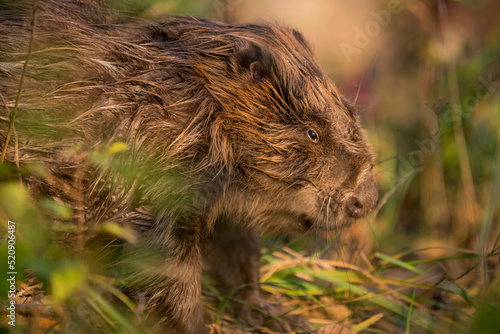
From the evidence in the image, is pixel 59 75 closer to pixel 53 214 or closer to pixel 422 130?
pixel 53 214

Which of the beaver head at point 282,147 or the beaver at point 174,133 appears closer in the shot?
the beaver at point 174,133

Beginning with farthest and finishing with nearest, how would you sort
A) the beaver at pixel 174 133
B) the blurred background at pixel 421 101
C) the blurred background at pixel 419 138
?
the blurred background at pixel 421 101 → the blurred background at pixel 419 138 → the beaver at pixel 174 133

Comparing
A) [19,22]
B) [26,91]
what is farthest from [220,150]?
[19,22]

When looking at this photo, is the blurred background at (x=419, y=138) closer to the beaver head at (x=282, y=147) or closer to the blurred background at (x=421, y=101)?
the blurred background at (x=421, y=101)

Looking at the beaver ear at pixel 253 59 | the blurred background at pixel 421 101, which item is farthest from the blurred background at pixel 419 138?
the beaver ear at pixel 253 59

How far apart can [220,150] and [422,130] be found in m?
3.14

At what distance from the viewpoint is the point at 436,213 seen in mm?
4570

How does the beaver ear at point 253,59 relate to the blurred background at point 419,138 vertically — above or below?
above

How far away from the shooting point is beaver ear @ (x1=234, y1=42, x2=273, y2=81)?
2416 mm

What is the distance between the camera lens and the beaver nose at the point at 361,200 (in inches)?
95.9

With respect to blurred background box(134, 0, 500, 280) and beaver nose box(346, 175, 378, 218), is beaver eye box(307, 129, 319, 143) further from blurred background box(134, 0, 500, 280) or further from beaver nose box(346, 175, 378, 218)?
blurred background box(134, 0, 500, 280)

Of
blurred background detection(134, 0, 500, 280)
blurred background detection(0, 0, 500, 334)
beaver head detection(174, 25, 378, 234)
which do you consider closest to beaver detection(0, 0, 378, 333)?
beaver head detection(174, 25, 378, 234)

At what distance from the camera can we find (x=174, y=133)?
7.59 feet

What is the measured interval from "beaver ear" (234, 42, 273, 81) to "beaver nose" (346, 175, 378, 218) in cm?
71
